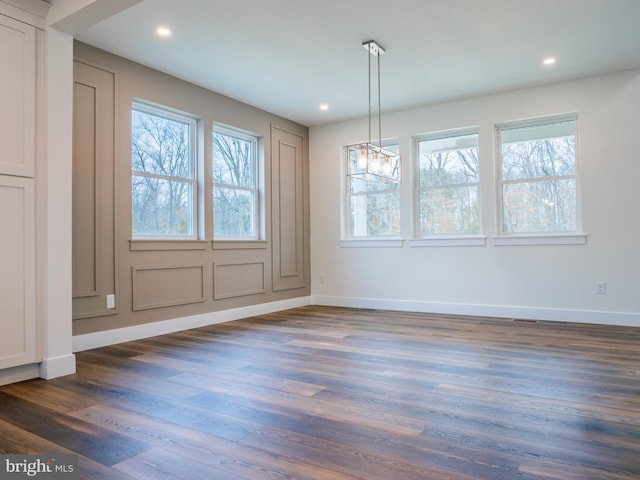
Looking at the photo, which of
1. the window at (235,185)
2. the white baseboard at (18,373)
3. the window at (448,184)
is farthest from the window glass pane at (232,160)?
the white baseboard at (18,373)

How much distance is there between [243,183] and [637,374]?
14.1ft

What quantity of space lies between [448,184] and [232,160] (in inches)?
107

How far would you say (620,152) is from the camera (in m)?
4.42

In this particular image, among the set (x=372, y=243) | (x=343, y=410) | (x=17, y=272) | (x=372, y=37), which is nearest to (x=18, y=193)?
(x=17, y=272)

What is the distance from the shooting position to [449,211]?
538 cm

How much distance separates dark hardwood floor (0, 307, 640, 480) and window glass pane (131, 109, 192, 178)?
1.76 metres

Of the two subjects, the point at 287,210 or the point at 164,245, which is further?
the point at 287,210

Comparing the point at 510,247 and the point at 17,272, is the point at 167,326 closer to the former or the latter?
the point at 17,272

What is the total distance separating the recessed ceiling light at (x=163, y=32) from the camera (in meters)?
3.46

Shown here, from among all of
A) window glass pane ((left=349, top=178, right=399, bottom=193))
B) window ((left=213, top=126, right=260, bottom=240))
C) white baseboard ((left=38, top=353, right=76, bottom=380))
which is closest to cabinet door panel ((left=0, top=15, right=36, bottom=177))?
white baseboard ((left=38, top=353, right=76, bottom=380))

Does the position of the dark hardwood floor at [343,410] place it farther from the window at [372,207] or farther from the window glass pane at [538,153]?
the window at [372,207]

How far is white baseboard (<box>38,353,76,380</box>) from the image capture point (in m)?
2.74

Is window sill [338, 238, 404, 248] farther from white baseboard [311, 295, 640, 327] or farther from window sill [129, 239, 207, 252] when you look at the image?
window sill [129, 239, 207, 252]

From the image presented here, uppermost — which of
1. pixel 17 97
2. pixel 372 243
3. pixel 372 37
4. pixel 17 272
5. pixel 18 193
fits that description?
pixel 372 37
